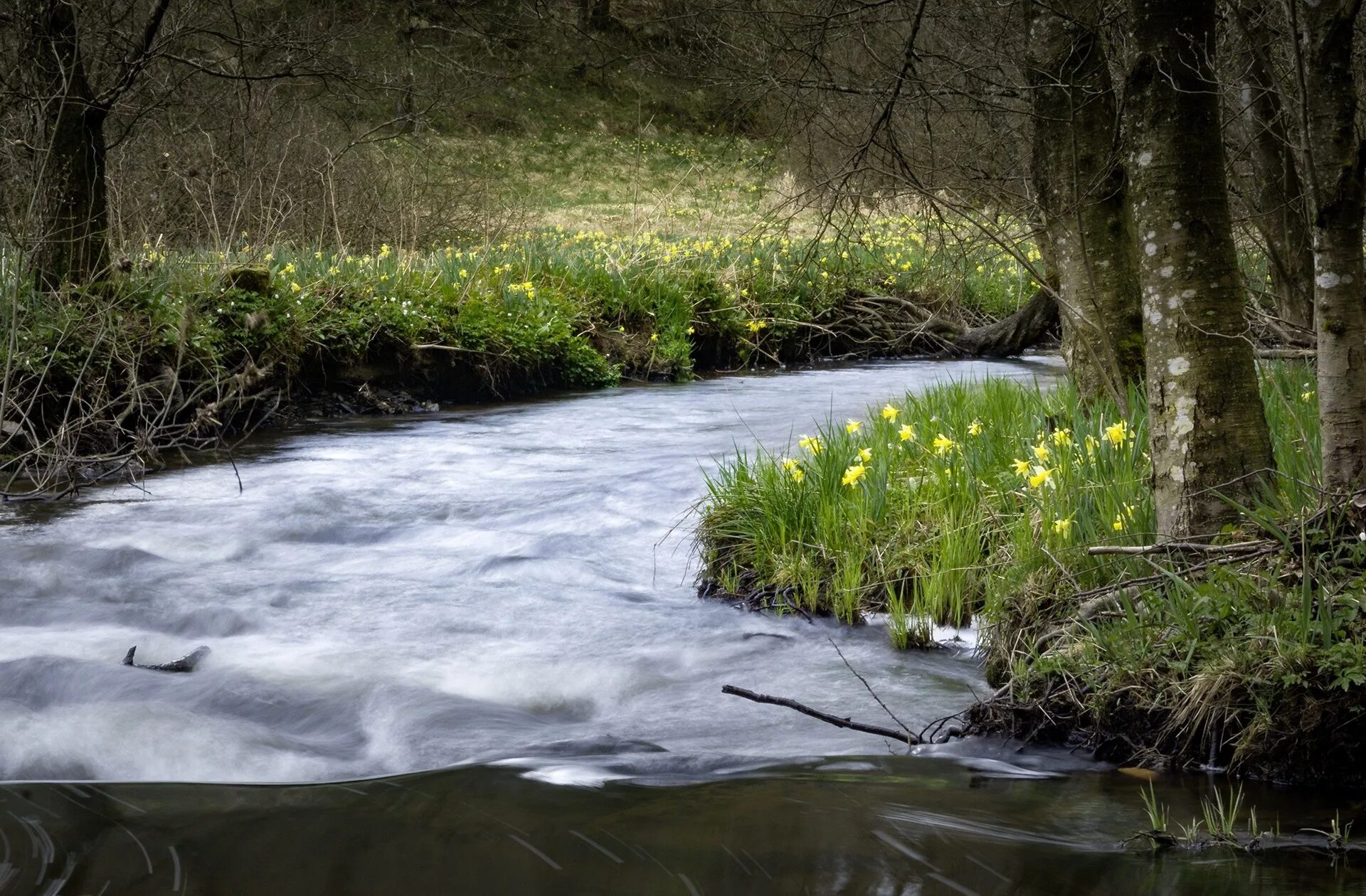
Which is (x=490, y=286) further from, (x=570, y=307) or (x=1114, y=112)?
(x=1114, y=112)

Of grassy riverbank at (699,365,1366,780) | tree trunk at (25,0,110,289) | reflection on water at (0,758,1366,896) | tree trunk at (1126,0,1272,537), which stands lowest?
reflection on water at (0,758,1366,896)

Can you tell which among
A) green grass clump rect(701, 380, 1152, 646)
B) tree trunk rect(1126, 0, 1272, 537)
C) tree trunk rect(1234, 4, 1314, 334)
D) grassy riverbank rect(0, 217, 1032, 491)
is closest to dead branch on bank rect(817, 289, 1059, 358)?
grassy riverbank rect(0, 217, 1032, 491)

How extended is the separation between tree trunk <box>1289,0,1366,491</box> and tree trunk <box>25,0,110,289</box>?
6967 mm

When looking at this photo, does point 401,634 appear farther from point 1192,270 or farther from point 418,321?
point 418,321

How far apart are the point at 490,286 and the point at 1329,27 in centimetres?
922

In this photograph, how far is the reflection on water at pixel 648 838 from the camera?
266 centimetres

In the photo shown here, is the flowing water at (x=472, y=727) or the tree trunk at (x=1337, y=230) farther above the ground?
the tree trunk at (x=1337, y=230)

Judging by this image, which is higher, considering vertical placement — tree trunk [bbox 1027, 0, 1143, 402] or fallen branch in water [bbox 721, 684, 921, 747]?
tree trunk [bbox 1027, 0, 1143, 402]

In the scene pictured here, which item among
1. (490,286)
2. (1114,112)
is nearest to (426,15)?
(490,286)

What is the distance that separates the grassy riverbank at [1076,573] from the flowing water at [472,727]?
0.55ft

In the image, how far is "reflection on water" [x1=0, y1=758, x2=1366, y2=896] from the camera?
266 cm

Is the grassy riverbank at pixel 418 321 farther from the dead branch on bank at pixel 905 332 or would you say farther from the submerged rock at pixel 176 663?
the submerged rock at pixel 176 663

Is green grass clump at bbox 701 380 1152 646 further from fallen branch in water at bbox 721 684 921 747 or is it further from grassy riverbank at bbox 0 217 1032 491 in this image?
grassy riverbank at bbox 0 217 1032 491

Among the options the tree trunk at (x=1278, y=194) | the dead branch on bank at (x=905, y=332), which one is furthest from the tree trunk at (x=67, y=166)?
the dead branch on bank at (x=905, y=332)
